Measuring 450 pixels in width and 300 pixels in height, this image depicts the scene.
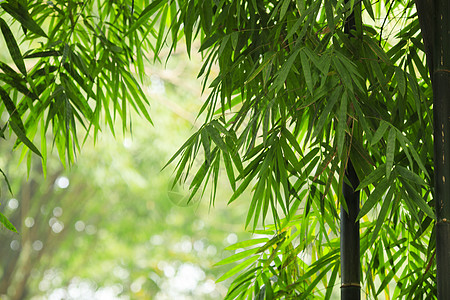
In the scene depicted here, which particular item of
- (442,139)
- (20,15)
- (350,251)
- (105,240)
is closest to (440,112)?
(442,139)

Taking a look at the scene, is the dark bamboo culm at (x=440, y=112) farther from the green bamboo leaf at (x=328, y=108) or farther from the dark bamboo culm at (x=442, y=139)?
the green bamboo leaf at (x=328, y=108)

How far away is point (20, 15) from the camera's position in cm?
104

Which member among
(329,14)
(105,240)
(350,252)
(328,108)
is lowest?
(350,252)

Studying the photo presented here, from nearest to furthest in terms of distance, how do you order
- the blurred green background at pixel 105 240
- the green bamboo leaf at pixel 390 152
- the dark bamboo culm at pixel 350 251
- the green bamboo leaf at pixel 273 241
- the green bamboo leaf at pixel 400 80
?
the green bamboo leaf at pixel 390 152, the green bamboo leaf at pixel 400 80, the dark bamboo culm at pixel 350 251, the green bamboo leaf at pixel 273 241, the blurred green background at pixel 105 240

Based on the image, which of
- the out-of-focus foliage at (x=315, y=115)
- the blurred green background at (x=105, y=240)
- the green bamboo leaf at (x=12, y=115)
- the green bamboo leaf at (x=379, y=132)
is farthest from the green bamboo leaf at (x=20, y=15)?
the blurred green background at (x=105, y=240)

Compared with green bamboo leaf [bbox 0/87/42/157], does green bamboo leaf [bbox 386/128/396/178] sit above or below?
below

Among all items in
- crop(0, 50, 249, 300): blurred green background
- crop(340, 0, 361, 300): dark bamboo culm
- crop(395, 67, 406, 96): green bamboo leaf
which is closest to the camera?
crop(395, 67, 406, 96): green bamboo leaf

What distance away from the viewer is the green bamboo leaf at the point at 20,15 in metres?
1.03

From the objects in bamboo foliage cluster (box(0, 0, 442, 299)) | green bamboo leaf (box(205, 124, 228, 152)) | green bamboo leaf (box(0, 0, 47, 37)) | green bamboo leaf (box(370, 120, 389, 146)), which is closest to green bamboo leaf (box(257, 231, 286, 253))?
bamboo foliage cluster (box(0, 0, 442, 299))

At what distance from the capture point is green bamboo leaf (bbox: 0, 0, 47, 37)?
103cm

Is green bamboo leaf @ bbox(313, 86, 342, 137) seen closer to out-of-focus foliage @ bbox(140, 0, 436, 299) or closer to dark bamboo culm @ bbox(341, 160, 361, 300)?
out-of-focus foliage @ bbox(140, 0, 436, 299)

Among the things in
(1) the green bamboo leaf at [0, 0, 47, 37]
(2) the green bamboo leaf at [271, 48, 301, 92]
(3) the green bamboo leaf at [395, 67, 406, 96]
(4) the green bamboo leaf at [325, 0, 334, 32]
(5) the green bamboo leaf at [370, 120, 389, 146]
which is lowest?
(5) the green bamboo leaf at [370, 120, 389, 146]

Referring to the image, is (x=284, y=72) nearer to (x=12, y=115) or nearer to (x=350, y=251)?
(x=350, y=251)

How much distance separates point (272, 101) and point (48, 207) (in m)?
5.40
